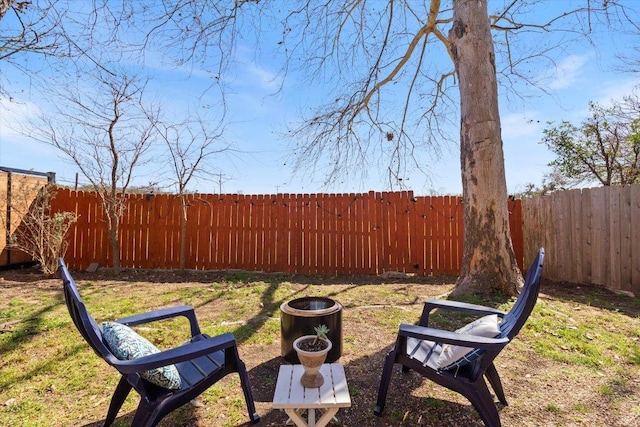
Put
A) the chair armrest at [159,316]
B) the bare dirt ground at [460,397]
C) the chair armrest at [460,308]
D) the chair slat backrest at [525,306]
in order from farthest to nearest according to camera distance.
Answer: the chair armrest at [460,308] → the chair armrest at [159,316] → the bare dirt ground at [460,397] → the chair slat backrest at [525,306]

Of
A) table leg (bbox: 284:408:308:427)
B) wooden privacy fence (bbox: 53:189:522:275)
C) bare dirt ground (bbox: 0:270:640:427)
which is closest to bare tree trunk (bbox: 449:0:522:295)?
bare dirt ground (bbox: 0:270:640:427)

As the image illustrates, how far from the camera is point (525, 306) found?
1770 millimetres

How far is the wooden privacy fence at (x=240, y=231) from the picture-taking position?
645cm

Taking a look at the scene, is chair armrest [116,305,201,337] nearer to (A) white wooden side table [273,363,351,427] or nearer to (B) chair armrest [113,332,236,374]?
(B) chair armrest [113,332,236,374]

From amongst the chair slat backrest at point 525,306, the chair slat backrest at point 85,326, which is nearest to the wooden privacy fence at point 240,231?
the chair slat backrest at point 525,306

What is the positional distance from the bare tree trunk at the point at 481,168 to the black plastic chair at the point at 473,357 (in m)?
2.27

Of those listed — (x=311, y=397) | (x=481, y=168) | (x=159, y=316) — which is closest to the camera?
(x=311, y=397)

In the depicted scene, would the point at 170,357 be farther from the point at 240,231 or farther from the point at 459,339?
the point at 240,231

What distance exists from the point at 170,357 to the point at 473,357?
1515 millimetres

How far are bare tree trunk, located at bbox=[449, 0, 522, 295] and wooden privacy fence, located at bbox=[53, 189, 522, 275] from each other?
2.22 meters

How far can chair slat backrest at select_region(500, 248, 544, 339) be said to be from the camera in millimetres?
1732

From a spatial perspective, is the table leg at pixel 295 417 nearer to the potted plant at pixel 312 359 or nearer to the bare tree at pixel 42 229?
the potted plant at pixel 312 359

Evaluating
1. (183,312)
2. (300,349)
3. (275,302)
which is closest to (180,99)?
(275,302)

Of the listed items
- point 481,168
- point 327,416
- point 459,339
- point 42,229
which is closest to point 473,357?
point 459,339
